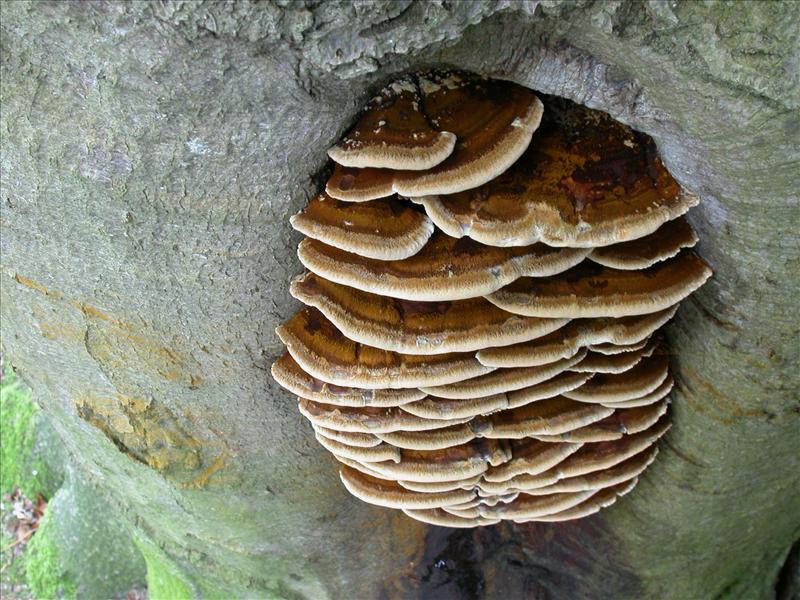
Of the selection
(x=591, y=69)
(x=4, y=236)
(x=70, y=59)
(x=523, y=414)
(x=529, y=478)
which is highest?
(x=591, y=69)

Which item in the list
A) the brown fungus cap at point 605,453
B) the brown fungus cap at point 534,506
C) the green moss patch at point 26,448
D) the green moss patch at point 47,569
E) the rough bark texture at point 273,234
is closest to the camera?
the rough bark texture at point 273,234

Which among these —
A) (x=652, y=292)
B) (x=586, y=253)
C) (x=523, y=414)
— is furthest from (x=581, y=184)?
(x=523, y=414)

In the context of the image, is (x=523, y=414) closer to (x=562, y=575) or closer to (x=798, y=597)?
(x=562, y=575)

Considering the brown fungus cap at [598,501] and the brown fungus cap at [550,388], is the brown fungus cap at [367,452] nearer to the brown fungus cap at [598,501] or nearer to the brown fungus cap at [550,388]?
the brown fungus cap at [550,388]

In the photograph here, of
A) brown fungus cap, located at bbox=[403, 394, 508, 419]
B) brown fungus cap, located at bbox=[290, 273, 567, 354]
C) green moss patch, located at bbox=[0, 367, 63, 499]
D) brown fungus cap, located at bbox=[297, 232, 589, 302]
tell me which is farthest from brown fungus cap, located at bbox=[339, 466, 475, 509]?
green moss patch, located at bbox=[0, 367, 63, 499]

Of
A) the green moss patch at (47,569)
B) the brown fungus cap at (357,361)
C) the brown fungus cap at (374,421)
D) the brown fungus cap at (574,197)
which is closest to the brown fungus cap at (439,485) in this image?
the brown fungus cap at (374,421)

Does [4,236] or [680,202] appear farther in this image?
[4,236]

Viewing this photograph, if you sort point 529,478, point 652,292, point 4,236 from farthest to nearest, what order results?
1. point 529,478
2. point 4,236
3. point 652,292
